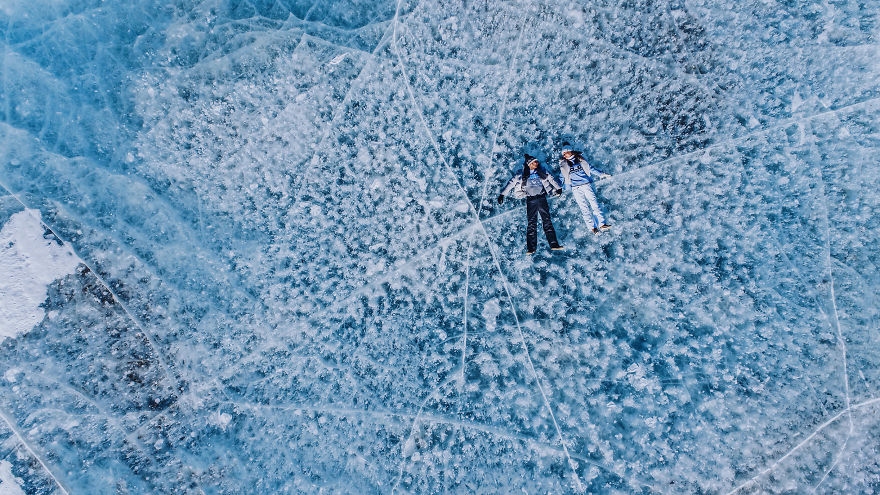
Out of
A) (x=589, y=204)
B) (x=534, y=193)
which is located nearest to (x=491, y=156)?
(x=534, y=193)

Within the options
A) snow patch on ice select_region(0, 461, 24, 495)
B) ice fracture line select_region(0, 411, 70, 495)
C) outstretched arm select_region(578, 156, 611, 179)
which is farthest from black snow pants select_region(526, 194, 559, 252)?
snow patch on ice select_region(0, 461, 24, 495)

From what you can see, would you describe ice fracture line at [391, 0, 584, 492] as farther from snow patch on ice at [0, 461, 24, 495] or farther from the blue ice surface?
snow patch on ice at [0, 461, 24, 495]

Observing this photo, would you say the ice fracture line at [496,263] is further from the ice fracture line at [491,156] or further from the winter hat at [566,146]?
the winter hat at [566,146]

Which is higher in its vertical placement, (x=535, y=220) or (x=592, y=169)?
(x=592, y=169)

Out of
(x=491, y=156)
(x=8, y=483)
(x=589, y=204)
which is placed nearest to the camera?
(x=8, y=483)

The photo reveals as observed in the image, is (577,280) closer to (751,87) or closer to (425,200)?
(425,200)

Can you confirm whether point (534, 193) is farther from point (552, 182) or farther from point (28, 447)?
point (28, 447)

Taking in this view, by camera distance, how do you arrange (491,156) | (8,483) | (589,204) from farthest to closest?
(491,156) < (589,204) < (8,483)
